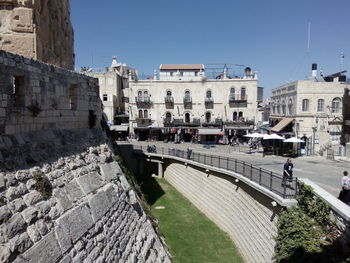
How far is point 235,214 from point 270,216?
12.6 ft

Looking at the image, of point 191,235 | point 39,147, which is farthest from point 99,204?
point 191,235

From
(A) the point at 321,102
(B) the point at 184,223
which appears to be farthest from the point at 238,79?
(B) the point at 184,223

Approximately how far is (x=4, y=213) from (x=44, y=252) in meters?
1.10

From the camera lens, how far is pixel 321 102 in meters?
26.4

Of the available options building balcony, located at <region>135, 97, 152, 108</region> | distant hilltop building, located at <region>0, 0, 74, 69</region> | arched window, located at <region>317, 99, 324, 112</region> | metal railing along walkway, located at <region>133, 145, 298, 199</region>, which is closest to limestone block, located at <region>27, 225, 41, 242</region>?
distant hilltop building, located at <region>0, 0, 74, 69</region>

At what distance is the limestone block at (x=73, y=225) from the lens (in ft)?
19.2

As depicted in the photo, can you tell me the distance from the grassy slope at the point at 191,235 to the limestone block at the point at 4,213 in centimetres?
929

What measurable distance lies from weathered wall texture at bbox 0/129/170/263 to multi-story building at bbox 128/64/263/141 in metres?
26.0

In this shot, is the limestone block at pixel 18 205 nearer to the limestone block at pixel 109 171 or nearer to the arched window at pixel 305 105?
the limestone block at pixel 109 171

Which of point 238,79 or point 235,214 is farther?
point 238,79

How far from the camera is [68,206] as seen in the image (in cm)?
652

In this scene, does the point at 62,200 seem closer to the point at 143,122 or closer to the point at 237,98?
the point at 143,122

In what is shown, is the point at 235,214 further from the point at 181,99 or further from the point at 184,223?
the point at 181,99

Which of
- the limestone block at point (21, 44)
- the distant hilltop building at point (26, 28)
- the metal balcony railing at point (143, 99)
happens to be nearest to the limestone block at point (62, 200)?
the distant hilltop building at point (26, 28)
